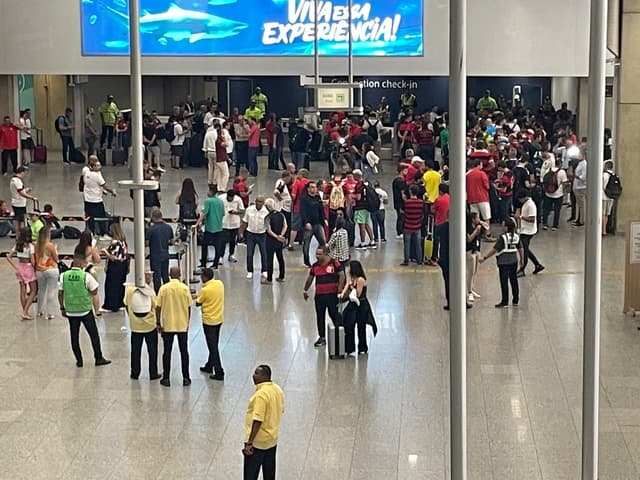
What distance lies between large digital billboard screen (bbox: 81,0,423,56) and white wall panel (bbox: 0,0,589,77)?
0.73ft

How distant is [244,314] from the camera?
16422 mm

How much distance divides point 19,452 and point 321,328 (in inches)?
177

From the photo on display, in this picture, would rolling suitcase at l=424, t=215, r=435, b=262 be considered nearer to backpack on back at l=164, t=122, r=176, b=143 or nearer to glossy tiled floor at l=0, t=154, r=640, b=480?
glossy tiled floor at l=0, t=154, r=640, b=480

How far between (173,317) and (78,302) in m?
1.26

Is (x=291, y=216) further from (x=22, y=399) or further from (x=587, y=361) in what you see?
(x=587, y=361)

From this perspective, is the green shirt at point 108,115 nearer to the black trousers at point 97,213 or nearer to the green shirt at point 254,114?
the green shirt at point 254,114

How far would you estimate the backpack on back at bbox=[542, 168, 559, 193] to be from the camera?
2336 centimetres

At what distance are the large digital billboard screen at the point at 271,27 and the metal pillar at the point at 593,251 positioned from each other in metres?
20.3

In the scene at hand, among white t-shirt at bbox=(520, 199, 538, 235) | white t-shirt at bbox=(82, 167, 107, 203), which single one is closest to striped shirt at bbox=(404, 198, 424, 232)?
white t-shirt at bbox=(520, 199, 538, 235)

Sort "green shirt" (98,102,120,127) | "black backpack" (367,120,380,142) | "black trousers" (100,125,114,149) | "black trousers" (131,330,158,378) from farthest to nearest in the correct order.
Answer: "black trousers" (100,125,114,149) < "green shirt" (98,102,120,127) < "black backpack" (367,120,380,142) < "black trousers" (131,330,158,378)

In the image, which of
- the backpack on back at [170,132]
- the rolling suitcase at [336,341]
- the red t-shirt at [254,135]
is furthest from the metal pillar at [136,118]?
the backpack on back at [170,132]

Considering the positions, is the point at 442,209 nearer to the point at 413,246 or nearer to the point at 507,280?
the point at 507,280

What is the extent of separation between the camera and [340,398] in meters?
12.9

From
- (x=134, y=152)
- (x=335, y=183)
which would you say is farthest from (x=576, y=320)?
(x=134, y=152)
